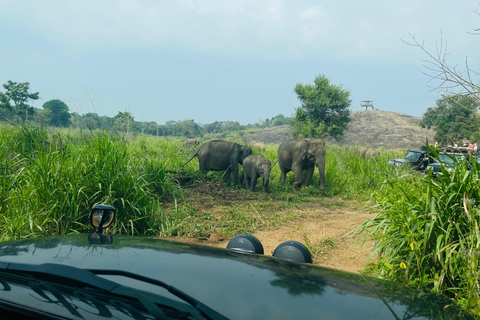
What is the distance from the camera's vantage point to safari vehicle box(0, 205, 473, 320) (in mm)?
1296

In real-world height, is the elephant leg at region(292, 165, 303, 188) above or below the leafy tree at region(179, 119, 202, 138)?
below

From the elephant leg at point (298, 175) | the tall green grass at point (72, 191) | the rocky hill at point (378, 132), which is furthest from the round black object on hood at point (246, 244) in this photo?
the rocky hill at point (378, 132)

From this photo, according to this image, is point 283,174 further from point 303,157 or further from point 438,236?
point 438,236

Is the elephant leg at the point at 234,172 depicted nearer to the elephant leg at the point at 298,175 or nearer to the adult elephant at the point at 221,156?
the adult elephant at the point at 221,156

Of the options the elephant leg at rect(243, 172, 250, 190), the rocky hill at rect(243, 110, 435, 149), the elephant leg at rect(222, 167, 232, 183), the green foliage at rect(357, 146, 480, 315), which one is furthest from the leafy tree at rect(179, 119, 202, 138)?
the green foliage at rect(357, 146, 480, 315)

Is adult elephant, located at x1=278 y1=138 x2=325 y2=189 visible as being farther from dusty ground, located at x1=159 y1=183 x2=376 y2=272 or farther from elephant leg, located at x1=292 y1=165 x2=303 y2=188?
dusty ground, located at x1=159 y1=183 x2=376 y2=272

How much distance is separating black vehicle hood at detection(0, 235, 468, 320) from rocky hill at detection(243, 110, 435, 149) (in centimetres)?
4146

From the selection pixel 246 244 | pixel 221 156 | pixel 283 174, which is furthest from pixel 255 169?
pixel 246 244

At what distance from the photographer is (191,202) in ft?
28.4

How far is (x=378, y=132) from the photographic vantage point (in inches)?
2005

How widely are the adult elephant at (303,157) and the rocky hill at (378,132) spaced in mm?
30146

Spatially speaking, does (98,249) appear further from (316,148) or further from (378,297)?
(316,148)

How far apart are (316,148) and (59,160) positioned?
8.26 metres

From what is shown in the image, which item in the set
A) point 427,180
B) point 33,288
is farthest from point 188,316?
point 427,180
